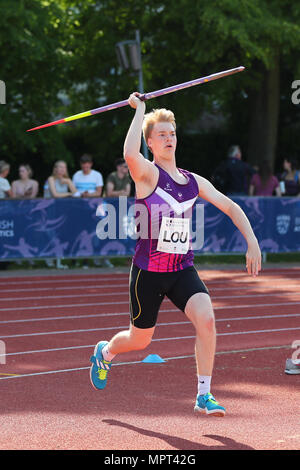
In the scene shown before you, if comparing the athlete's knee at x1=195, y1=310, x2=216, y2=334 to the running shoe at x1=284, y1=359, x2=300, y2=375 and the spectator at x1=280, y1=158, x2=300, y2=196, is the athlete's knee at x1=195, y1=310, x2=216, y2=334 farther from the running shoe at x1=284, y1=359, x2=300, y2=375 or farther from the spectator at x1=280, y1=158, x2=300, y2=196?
the spectator at x1=280, y1=158, x2=300, y2=196

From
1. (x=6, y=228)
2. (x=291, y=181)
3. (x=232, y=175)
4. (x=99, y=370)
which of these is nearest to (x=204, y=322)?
(x=99, y=370)

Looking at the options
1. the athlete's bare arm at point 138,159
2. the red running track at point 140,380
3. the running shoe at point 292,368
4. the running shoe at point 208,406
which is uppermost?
the athlete's bare arm at point 138,159

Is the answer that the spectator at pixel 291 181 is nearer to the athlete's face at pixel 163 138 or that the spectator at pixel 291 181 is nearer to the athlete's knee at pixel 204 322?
the athlete's face at pixel 163 138

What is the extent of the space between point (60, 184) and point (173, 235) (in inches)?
431

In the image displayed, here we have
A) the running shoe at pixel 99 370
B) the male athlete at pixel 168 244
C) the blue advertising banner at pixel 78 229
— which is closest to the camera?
the male athlete at pixel 168 244

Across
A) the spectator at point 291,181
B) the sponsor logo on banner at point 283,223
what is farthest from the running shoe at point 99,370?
the spectator at point 291,181

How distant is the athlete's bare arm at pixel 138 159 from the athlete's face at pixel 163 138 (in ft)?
0.45

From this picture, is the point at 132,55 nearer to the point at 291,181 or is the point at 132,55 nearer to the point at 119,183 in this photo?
the point at 119,183

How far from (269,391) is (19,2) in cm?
1598

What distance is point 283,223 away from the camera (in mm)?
18234

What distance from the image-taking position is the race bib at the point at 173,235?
5848mm

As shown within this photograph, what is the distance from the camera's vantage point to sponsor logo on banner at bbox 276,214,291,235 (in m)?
18.1

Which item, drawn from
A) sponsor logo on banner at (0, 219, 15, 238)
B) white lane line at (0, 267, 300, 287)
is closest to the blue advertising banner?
sponsor logo on banner at (0, 219, 15, 238)

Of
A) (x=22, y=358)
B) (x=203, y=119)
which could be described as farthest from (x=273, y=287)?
(x=203, y=119)
